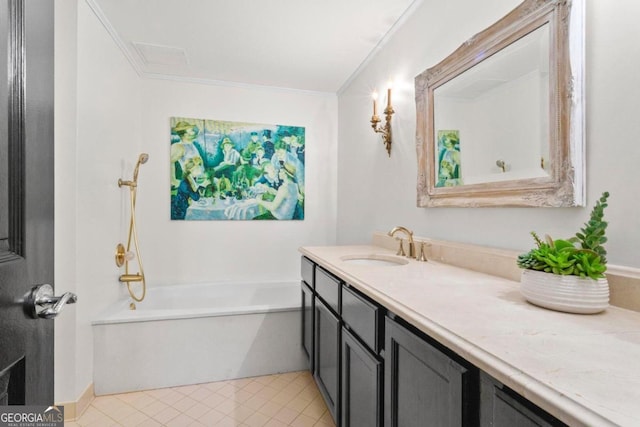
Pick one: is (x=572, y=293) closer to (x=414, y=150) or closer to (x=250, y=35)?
(x=414, y=150)

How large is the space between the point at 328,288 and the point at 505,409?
1.06m

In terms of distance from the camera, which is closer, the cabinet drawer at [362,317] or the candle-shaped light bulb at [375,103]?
the cabinet drawer at [362,317]

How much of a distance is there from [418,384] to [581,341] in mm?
379

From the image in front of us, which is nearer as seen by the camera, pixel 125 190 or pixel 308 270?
pixel 308 270

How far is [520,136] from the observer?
121cm

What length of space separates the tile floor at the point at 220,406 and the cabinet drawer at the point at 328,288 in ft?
2.32

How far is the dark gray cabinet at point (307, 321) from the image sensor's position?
198 centimetres

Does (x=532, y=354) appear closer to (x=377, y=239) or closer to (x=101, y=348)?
(x=377, y=239)

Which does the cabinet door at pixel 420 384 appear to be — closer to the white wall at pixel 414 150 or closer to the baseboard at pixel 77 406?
the white wall at pixel 414 150

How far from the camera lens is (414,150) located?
1.91 meters

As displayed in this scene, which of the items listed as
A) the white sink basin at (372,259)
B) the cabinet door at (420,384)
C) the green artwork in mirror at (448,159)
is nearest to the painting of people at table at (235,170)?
the white sink basin at (372,259)

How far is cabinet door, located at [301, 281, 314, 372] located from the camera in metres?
1.98

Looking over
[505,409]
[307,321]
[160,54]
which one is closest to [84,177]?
[160,54]

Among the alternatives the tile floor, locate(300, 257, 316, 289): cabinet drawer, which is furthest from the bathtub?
locate(300, 257, 316, 289): cabinet drawer
